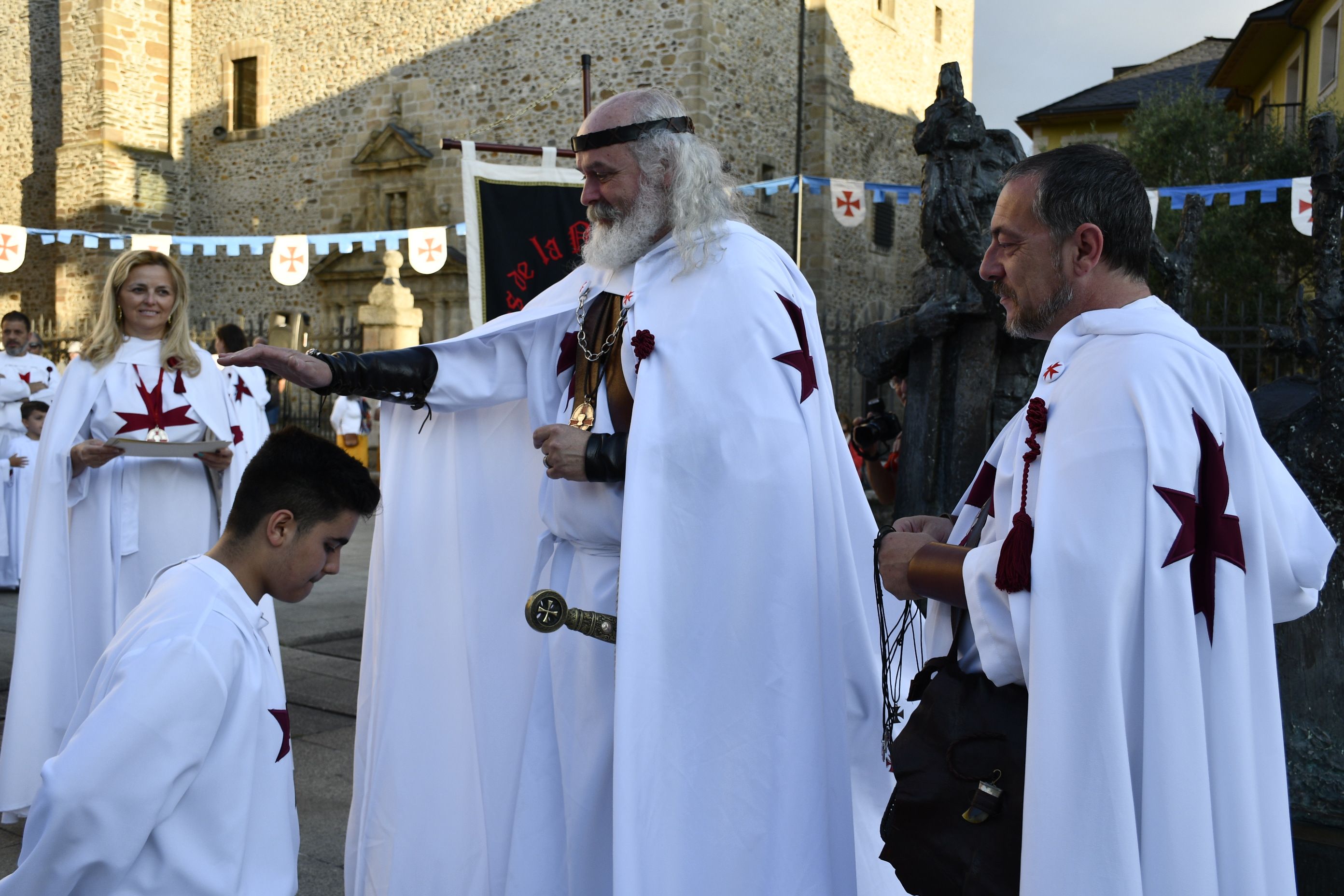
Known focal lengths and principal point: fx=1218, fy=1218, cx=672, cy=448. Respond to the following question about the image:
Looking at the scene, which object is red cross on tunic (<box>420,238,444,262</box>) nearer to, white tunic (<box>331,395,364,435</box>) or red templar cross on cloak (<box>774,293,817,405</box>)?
white tunic (<box>331,395,364,435</box>)

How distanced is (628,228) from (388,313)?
1361cm

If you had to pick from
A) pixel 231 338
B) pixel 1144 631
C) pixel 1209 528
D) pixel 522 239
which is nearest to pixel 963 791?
pixel 1144 631

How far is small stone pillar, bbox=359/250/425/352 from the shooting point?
1606 centimetres

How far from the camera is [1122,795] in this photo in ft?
5.65

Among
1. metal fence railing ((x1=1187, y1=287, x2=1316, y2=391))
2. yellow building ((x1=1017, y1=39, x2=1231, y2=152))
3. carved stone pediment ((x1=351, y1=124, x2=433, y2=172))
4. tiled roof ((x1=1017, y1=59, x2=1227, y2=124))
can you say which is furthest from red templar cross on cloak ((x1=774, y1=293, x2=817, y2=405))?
tiled roof ((x1=1017, y1=59, x2=1227, y2=124))

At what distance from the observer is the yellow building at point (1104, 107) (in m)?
30.4

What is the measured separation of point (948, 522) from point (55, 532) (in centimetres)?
329

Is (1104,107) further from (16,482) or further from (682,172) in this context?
(682,172)

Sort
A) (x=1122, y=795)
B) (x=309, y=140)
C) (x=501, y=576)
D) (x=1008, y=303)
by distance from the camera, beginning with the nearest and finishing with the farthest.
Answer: (x=1122, y=795) → (x=1008, y=303) → (x=501, y=576) → (x=309, y=140)

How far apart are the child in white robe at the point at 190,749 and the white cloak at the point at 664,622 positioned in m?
0.71

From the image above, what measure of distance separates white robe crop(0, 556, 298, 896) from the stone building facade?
663 inches

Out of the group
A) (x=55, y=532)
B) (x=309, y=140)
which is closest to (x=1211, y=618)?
(x=55, y=532)

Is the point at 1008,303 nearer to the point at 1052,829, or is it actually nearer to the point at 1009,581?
the point at 1009,581

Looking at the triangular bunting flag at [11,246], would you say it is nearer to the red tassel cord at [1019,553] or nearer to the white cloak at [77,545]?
the white cloak at [77,545]
